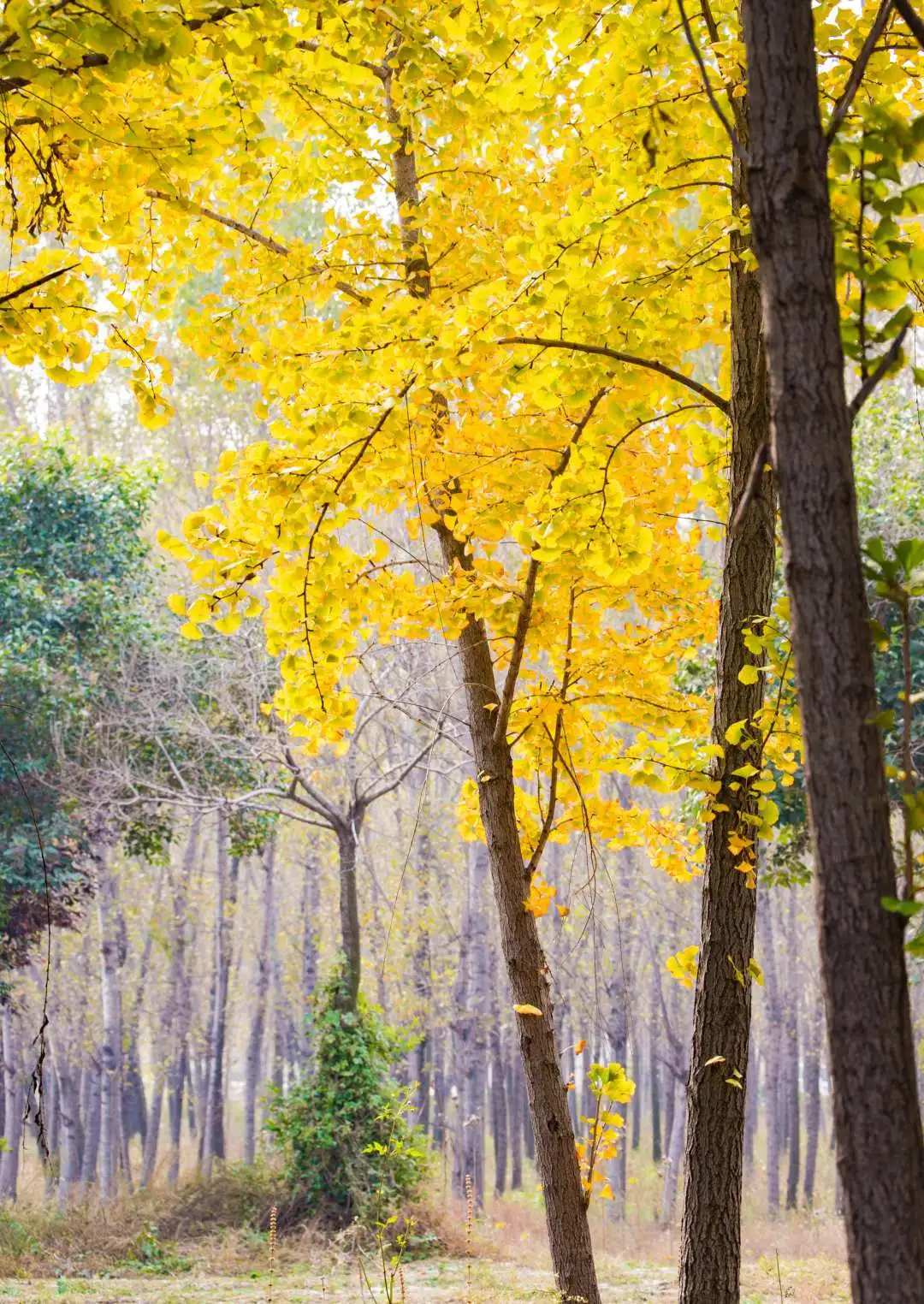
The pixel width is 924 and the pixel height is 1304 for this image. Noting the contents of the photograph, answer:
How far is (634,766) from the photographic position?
2461 mm

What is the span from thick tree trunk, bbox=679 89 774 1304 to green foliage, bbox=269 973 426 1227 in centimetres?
650

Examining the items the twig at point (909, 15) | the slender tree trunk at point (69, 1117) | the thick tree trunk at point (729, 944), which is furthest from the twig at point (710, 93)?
the slender tree trunk at point (69, 1117)

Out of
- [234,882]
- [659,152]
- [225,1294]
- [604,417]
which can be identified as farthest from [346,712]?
[234,882]

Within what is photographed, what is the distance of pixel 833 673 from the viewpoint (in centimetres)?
109

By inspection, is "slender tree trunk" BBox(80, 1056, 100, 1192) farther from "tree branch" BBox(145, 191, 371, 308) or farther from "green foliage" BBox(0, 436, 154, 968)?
"tree branch" BBox(145, 191, 371, 308)

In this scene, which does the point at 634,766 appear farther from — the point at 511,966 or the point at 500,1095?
the point at 500,1095

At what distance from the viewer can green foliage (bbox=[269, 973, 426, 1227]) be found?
343 inches

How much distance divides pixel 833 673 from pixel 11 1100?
19.2 m

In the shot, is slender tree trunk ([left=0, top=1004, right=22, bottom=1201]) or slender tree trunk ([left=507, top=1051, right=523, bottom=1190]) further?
slender tree trunk ([left=507, top=1051, right=523, bottom=1190])

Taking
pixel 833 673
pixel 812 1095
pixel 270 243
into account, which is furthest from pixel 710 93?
pixel 812 1095

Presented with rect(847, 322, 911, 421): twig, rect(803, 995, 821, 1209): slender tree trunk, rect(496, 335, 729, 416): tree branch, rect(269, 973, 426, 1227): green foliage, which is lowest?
rect(803, 995, 821, 1209): slender tree trunk

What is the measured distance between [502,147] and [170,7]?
6.26 feet

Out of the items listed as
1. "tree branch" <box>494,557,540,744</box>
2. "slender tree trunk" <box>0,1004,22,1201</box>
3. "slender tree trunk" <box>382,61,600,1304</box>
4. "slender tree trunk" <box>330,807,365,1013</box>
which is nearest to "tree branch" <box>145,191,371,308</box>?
"slender tree trunk" <box>382,61,600,1304</box>

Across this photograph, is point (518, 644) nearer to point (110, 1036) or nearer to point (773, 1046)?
point (110, 1036)
